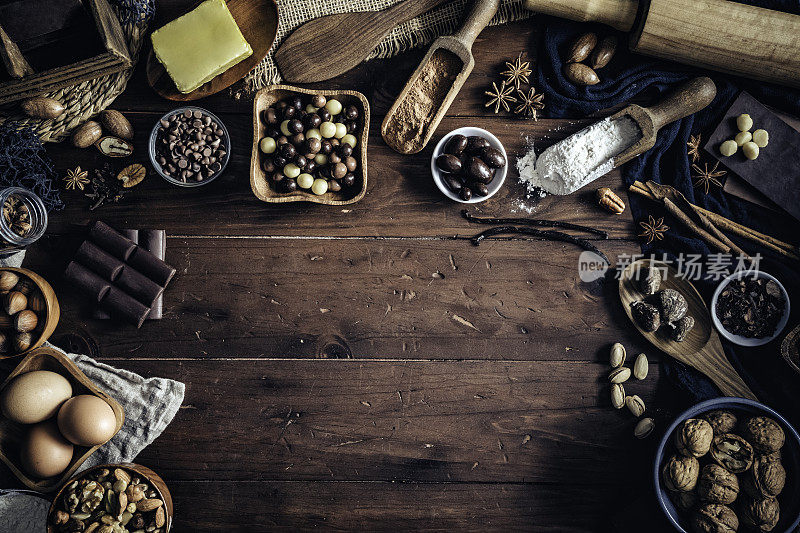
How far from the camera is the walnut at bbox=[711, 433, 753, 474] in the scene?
1337mm

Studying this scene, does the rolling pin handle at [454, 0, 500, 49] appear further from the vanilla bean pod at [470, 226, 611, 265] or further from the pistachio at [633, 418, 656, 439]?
the pistachio at [633, 418, 656, 439]

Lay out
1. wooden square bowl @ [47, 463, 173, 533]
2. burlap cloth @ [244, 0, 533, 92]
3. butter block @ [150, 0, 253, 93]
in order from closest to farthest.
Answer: wooden square bowl @ [47, 463, 173, 533] → butter block @ [150, 0, 253, 93] → burlap cloth @ [244, 0, 533, 92]

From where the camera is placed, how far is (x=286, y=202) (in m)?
1.48

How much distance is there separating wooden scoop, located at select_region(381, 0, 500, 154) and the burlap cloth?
6 centimetres

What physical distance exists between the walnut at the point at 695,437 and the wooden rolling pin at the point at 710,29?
1022 mm

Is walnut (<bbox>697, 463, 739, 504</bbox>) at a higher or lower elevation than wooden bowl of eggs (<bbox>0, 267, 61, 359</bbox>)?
lower

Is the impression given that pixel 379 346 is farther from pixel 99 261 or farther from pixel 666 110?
pixel 666 110

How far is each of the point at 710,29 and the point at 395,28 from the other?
0.90 meters

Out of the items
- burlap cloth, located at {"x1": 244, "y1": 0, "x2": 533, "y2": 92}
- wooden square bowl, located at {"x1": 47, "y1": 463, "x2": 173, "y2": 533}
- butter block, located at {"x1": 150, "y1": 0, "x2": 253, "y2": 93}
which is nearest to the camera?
wooden square bowl, located at {"x1": 47, "y1": 463, "x2": 173, "y2": 533}

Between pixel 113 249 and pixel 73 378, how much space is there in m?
0.36

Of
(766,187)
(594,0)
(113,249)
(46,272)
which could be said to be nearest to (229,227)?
(113,249)

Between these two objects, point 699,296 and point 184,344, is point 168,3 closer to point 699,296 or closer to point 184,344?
point 184,344

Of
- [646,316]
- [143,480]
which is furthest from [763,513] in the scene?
[143,480]

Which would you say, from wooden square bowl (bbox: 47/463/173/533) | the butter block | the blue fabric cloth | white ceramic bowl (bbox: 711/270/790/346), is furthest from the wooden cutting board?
wooden square bowl (bbox: 47/463/173/533)
